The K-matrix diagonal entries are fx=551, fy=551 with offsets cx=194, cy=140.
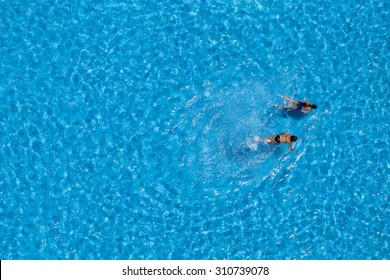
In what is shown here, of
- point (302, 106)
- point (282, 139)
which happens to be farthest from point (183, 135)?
point (302, 106)

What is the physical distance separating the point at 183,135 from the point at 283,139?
1852 mm

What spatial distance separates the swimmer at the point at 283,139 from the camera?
9773mm

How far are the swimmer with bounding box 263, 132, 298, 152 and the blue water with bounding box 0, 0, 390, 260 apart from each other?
0.57 ft

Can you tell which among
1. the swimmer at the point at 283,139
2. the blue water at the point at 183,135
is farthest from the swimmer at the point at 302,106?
the swimmer at the point at 283,139

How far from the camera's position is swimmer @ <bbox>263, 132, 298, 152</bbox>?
32.1 ft

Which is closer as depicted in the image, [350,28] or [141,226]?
[141,226]

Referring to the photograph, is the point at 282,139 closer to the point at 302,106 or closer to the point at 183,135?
the point at 302,106

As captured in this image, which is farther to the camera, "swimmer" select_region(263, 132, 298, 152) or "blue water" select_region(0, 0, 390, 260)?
"blue water" select_region(0, 0, 390, 260)

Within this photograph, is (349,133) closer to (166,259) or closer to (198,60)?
(198,60)

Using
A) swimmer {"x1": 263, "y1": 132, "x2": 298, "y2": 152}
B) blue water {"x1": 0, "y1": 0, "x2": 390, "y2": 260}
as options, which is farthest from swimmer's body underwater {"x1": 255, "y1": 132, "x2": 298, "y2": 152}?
blue water {"x1": 0, "y1": 0, "x2": 390, "y2": 260}

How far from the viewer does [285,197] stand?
10383mm

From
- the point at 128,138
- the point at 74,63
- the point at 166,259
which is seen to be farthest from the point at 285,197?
the point at 74,63

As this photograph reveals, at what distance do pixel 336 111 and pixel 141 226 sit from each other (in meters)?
4.32

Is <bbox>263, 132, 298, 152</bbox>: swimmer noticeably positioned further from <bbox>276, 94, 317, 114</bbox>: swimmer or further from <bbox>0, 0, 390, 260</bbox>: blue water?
<bbox>276, 94, 317, 114</bbox>: swimmer
